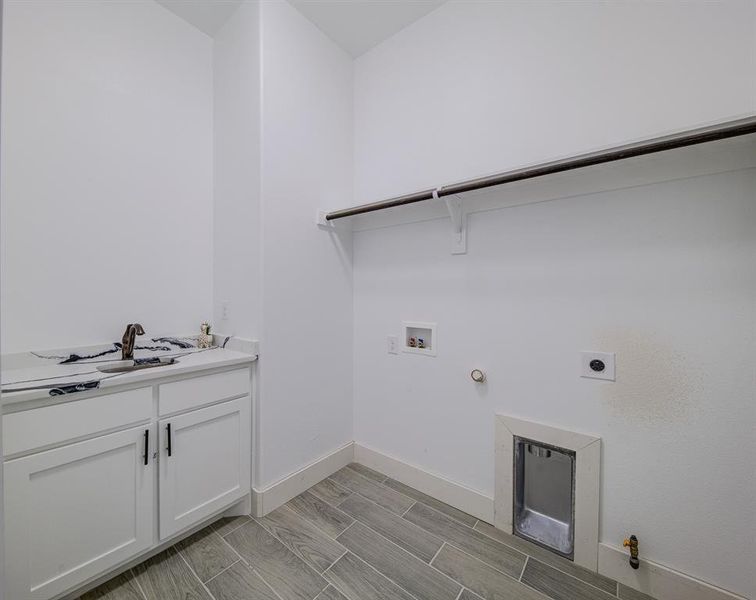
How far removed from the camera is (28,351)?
1.54 m

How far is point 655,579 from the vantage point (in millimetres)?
1360

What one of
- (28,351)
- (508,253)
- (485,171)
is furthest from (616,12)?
(28,351)

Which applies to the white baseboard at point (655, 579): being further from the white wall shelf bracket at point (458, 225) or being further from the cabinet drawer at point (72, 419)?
the cabinet drawer at point (72, 419)

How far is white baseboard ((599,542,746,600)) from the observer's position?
128 centimetres

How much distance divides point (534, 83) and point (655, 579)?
2.18 metres

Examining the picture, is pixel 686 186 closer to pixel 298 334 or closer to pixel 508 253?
pixel 508 253

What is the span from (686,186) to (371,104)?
1.77m

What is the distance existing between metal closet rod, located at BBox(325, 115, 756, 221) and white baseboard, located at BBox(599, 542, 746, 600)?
1567 mm

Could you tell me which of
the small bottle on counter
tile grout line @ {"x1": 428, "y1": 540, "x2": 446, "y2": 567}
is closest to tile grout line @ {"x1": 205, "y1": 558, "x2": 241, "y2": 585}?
tile grout line @ {"x1": 428, "y1": 540, "x2": 446, "y2": 567}

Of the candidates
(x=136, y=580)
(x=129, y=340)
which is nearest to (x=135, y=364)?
(x=129, y=340)

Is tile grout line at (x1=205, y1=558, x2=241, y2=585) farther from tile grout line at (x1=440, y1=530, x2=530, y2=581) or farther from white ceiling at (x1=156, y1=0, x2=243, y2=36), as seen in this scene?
white ceiling at (x1=156, y1=0, x2=243, y2=36)

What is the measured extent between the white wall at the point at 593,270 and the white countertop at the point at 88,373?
3.32 feet

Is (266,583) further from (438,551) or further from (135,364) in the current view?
(135,364)

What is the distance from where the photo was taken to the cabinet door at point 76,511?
3.87ft
